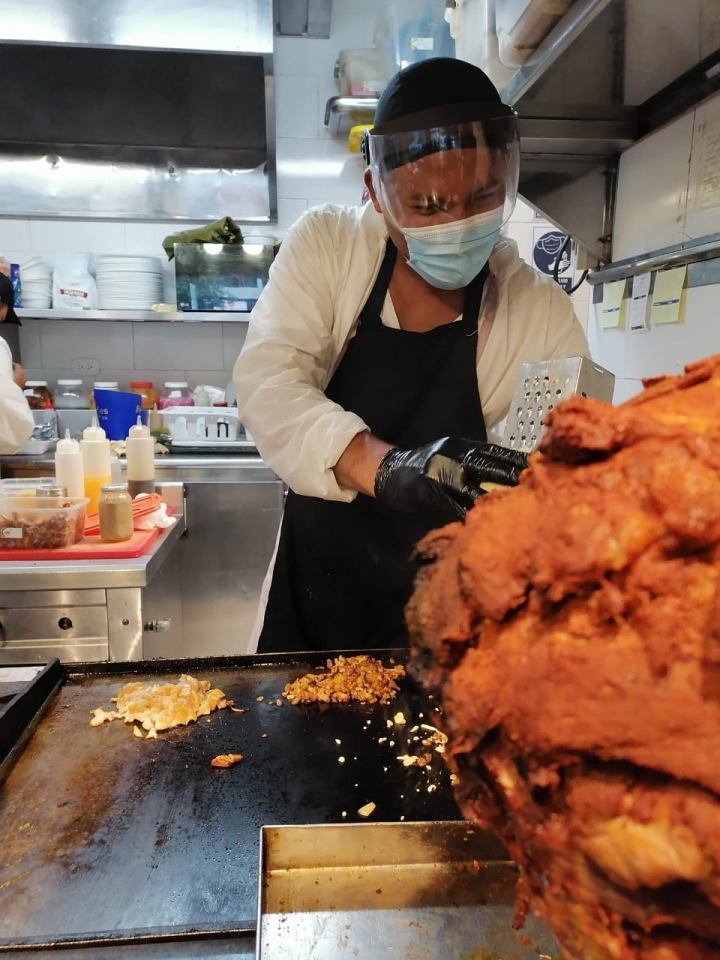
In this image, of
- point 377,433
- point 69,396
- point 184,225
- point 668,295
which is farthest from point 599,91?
point 69,396

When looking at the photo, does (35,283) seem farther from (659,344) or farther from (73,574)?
(659,344)

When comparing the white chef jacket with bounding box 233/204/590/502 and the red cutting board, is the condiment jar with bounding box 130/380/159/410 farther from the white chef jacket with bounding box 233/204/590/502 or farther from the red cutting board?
the white chef jacket with bounding box 233/204/590/502

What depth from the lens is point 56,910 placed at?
0.79 meters

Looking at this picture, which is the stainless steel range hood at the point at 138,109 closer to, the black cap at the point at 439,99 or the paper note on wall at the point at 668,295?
the black cap at the point at 439,99

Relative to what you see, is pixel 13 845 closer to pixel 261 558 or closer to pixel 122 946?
pixel 122 946

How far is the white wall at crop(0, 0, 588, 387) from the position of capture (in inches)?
153

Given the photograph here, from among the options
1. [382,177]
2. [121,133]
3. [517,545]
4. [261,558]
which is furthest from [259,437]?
[121,133]

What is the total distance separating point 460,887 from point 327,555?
110 cm

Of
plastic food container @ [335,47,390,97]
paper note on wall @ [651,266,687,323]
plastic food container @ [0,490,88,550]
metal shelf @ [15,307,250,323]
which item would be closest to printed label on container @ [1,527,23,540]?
plastic food container @ [0,490,88,550]

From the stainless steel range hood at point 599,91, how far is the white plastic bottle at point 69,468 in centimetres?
172

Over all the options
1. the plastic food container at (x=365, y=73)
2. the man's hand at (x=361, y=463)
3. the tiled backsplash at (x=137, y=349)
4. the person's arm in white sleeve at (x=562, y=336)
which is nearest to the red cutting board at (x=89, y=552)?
the man's hand at (x=361, y=463)

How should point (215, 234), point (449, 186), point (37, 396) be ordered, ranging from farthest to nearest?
point (37, 396)
point (215, 234)
point (449, 186)

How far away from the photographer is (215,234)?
3.54m

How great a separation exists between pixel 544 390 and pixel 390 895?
0.74 meters
